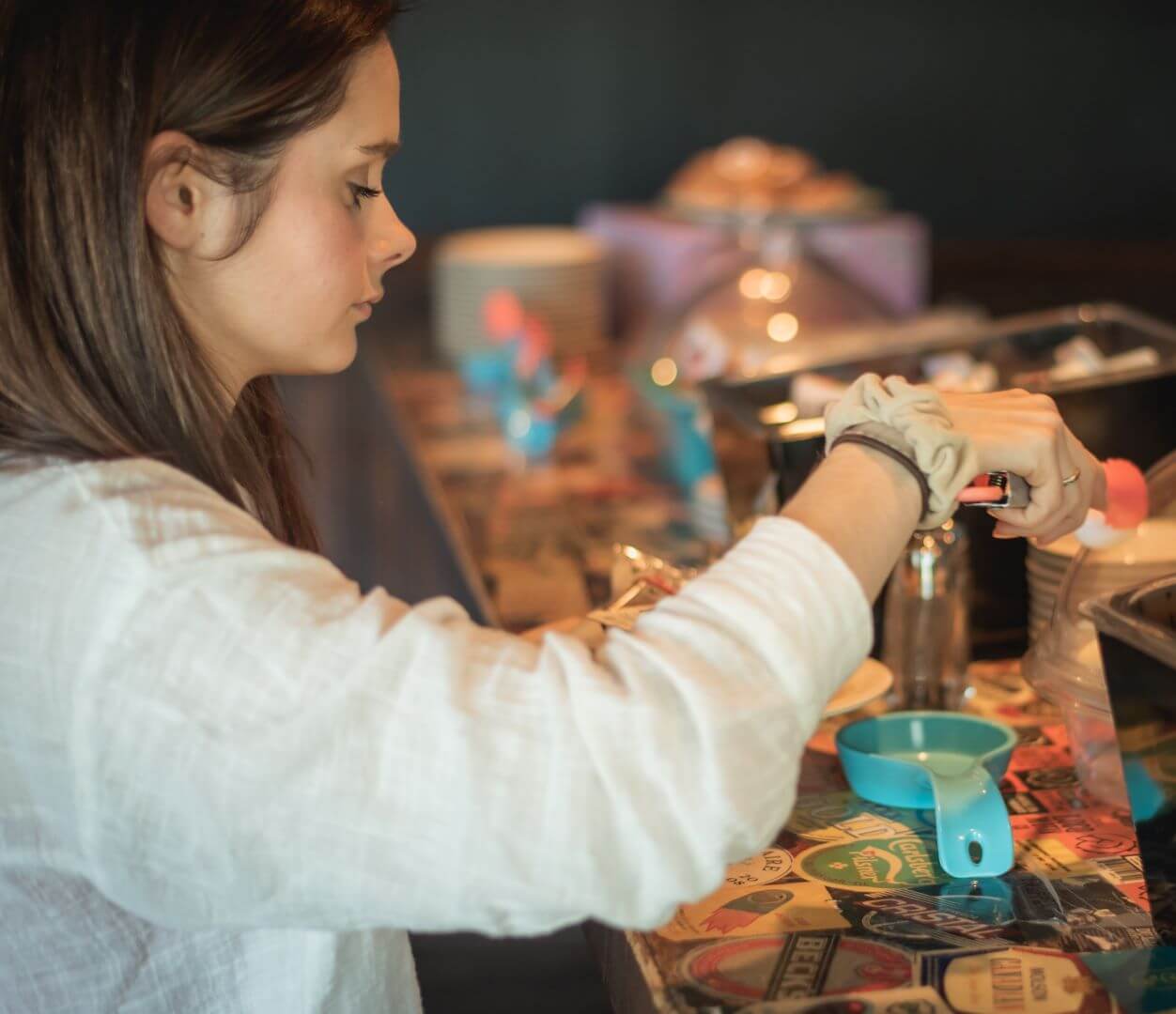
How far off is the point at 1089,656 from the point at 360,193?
61 cm

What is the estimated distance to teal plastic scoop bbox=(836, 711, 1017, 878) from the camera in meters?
1.00

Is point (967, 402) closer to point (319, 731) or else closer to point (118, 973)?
point (319, 731)

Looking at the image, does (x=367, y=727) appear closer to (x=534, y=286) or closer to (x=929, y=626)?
(x=929, y=626)

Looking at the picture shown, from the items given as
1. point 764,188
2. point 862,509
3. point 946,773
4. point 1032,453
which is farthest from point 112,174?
point 764,188

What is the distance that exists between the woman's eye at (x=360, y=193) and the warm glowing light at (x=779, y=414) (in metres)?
0.56

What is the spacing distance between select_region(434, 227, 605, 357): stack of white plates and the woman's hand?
6.29ft

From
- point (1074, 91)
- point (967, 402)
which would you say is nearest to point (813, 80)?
point (1074, 91)

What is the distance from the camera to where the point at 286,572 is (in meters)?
0.81

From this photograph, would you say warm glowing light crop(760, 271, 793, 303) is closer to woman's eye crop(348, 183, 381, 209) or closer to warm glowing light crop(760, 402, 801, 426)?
warm glowing light crop(760, 402, 801, 426)

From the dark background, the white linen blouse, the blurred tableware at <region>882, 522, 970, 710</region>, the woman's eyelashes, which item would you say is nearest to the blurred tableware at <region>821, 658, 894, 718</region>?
the blurred tableware at <region>882, 522, 970, 710</region>

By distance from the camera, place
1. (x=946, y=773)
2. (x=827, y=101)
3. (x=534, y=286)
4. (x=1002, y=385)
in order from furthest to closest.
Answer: (x=827, y=101) → (x=534, y=286) → (x=1002, y=385) → (x=946, y=773)

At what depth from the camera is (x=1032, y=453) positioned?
94cm

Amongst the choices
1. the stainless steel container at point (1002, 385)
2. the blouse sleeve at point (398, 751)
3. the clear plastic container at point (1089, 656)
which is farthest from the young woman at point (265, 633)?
the stainless steel container at point (1002, 385)

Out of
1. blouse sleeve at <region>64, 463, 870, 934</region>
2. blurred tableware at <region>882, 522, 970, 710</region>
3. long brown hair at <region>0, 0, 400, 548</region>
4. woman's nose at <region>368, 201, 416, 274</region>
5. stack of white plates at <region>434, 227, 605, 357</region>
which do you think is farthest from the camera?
stack of white plates at <region>434, 227, 605, 357</region>
